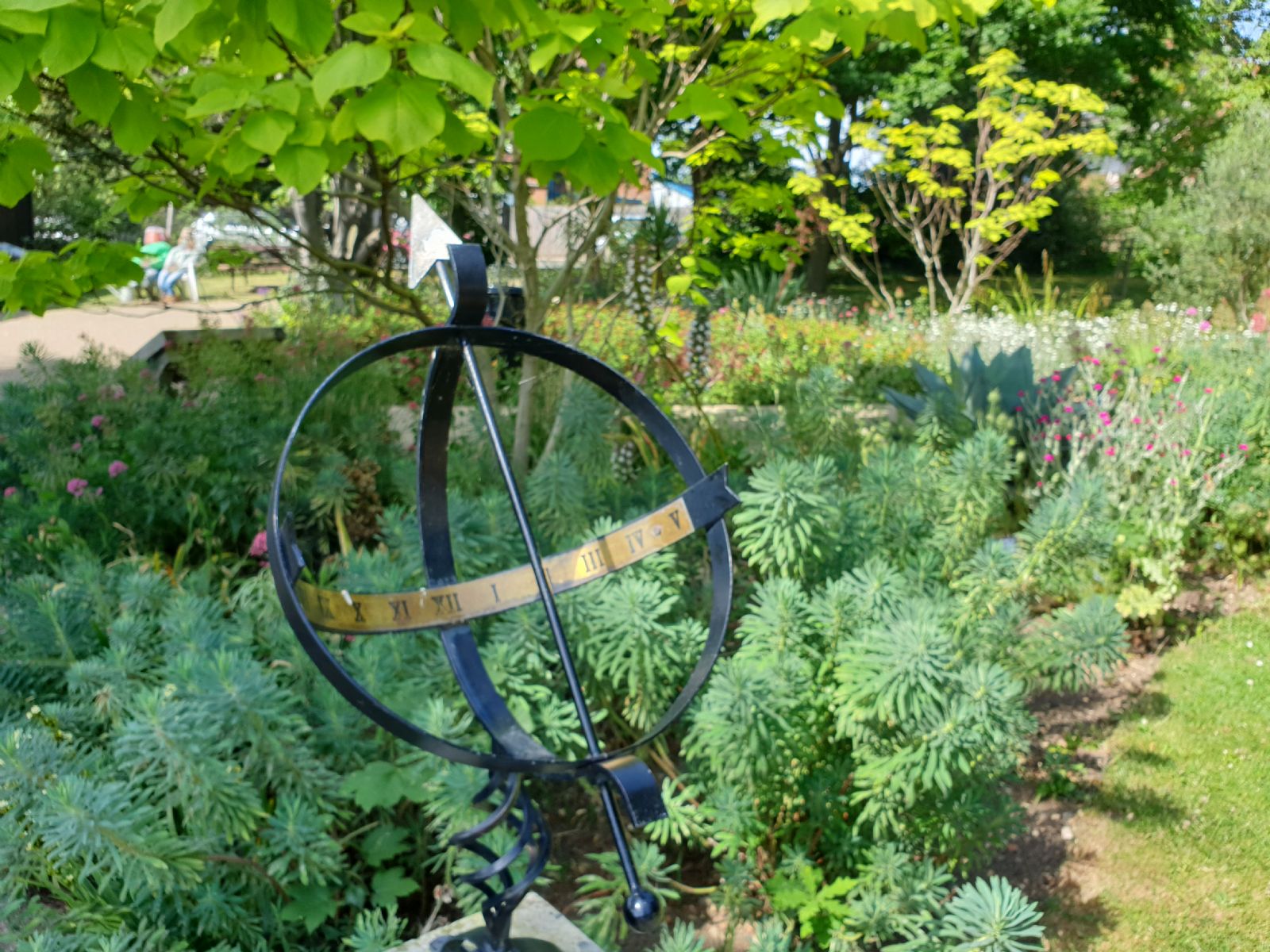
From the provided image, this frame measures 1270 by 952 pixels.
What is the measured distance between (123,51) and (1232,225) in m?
11.8

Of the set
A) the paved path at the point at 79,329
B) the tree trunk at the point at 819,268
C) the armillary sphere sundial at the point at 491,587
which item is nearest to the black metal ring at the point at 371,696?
the armillary sphere sundial at the point at 491,587

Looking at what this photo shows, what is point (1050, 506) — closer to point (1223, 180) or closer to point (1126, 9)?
point (1223, 180)

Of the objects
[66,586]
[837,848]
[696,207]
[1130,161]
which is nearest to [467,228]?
[696,207]

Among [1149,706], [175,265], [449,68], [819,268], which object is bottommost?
[1149,706]

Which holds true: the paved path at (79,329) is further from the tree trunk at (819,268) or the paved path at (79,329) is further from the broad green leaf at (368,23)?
the tree trunk at (819,268)

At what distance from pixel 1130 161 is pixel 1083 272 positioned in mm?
2834

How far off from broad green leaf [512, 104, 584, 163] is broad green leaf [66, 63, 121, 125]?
790 mm

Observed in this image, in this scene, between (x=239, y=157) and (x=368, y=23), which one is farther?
(x=239, y=157)

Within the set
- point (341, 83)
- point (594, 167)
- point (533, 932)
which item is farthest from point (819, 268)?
point (533, 932)

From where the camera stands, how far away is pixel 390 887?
2.17m

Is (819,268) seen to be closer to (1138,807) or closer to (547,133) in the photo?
(1138,807)

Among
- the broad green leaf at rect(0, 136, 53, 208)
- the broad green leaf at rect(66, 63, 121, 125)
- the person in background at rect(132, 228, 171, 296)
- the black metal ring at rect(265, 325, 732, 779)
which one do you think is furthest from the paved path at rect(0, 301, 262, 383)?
the black metal ring at rect(265, 325, 732, 779)

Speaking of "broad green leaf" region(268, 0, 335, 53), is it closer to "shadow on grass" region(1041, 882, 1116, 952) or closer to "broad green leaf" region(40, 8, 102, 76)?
"broad green leaf" region(40, 8, 102, 76)

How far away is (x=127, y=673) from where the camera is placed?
7.58 ft
